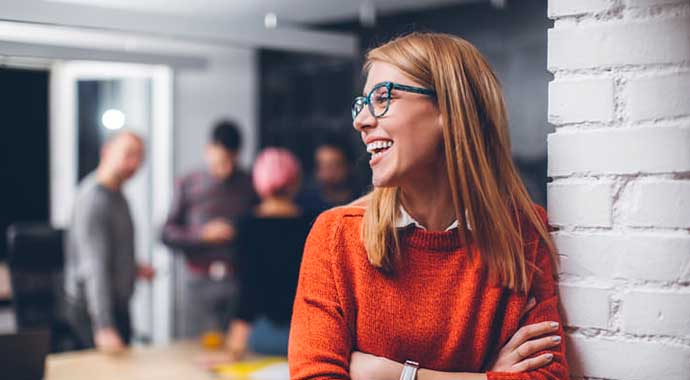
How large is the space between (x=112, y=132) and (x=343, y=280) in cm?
445

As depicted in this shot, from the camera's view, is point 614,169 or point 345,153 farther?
point 345,153

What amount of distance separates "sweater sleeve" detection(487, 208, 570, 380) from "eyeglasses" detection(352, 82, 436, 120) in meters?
0.30

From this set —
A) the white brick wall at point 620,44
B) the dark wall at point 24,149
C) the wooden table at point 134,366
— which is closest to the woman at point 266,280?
the wooden table at point 134,366

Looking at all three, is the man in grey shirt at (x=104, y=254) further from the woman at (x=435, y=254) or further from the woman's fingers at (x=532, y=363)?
the woman's fingers at (x=532, y=363)

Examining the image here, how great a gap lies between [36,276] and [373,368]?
2.78 meters

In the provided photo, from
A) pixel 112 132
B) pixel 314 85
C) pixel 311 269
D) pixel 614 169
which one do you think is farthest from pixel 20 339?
pixel 314 85

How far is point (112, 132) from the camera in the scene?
539 centimetres

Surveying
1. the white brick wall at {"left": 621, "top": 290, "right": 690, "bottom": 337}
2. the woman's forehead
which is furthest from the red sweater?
the woman's forehead

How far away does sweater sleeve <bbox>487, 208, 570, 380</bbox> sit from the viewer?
3.94ft

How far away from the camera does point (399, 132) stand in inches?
48.3

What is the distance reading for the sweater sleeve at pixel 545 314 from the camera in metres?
1.20

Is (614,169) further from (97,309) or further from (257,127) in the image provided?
(257,127)

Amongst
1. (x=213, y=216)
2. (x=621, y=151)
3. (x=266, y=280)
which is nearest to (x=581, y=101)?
(x=621, y=151)

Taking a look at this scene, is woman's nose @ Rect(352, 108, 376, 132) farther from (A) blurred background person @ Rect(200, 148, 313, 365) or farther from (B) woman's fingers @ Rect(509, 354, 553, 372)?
(A) blurred background person @ Rect(200, 148, 313, 365)
